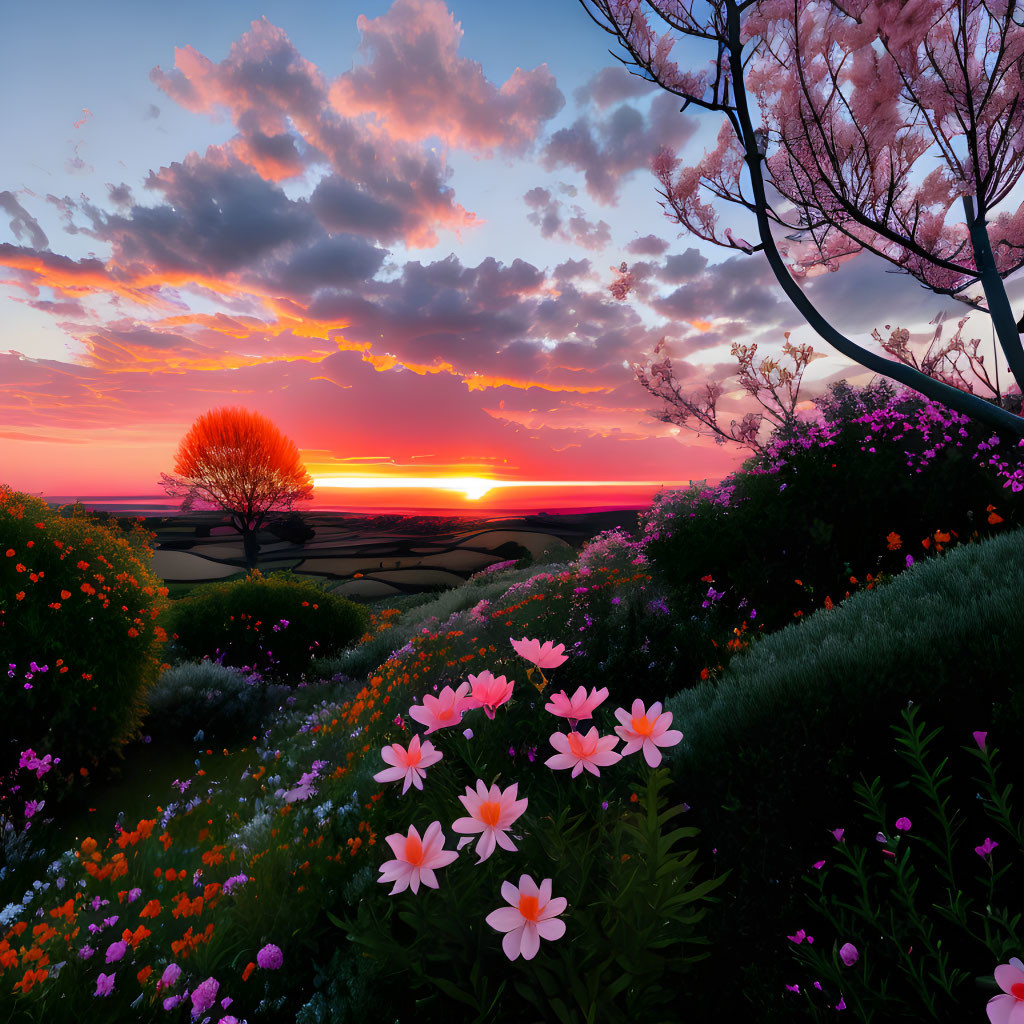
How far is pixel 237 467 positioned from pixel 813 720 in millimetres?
→ 24007

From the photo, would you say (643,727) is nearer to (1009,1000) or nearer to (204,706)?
(1009,1000)

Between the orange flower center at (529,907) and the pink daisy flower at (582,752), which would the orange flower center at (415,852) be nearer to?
the orange flower center at (529,907)

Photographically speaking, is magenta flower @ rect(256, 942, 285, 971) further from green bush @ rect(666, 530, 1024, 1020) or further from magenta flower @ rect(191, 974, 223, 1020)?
green bush @ rect(666, 530, 1024, 1020)

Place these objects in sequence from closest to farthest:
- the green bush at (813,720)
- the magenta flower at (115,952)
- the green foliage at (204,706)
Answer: the green bush at (813,720), the magenta flower at (115,952), the green foliage at (204,706)

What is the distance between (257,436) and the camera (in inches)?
915

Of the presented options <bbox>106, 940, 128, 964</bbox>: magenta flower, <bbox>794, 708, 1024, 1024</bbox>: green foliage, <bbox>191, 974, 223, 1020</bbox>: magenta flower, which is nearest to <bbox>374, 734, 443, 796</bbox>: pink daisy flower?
<bbox>794, 708, 1024, 1024</bbox>: green foliage

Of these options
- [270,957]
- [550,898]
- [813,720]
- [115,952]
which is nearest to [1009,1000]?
[550,898]

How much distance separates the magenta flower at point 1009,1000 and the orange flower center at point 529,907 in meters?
0.77

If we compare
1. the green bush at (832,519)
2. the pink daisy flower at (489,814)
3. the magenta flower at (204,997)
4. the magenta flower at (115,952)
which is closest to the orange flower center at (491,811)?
the pink daisy flower at (489,814)

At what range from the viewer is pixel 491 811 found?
4.40 feet

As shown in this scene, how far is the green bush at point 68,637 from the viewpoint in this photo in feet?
19.7

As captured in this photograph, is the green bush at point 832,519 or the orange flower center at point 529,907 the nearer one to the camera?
the orange flower center at point 529,907

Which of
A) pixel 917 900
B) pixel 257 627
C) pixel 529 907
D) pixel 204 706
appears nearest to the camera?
pixel 529 907

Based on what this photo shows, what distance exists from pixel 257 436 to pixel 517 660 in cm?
2121
